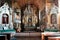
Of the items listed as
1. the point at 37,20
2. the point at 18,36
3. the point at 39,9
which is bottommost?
the point at 18,36

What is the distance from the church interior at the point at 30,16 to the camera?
506 inches

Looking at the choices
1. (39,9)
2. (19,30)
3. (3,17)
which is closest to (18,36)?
(19,30)

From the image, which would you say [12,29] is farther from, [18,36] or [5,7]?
[5,7]

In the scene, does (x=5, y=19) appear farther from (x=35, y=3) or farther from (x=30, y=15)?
(x=35, y=3)

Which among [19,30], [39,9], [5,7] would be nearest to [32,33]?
[19,30]

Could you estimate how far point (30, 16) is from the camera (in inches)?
517

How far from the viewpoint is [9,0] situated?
42.6ft

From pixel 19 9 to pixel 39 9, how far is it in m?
1.61

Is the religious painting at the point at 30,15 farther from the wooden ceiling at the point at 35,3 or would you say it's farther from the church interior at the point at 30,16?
the wooden ceiling at the point at 35,3

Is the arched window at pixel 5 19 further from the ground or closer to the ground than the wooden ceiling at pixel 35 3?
closer to the ground

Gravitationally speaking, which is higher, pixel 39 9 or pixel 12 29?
pixel 39 9

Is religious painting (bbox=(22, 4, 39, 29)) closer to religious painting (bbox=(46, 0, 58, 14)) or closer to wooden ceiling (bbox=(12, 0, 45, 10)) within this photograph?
wooden ceiling (bbox=(12, 0, 45, 10))

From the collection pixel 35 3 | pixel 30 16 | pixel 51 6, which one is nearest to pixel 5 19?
pixel 30 16

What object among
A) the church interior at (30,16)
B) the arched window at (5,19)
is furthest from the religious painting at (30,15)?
the arched window at (5,19)
